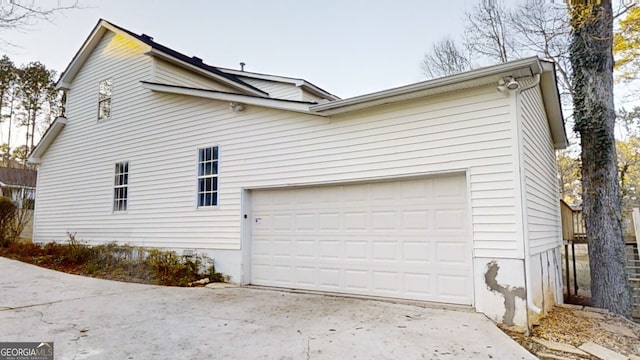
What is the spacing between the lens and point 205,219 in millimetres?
8430

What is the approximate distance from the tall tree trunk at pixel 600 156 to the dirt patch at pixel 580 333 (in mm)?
1920

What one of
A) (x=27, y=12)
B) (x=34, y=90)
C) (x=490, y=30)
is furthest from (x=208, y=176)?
(x=34, y=90)

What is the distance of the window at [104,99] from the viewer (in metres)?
11.2

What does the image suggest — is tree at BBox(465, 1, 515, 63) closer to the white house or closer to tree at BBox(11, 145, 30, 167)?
the white house

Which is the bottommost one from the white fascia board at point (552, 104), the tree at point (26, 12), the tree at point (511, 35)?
the white fascia board at point (552, 104)

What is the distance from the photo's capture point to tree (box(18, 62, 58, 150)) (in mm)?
23406

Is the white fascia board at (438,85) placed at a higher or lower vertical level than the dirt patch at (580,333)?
higher

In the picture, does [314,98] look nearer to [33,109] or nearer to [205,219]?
[205,219]

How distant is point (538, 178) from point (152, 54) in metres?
9.74

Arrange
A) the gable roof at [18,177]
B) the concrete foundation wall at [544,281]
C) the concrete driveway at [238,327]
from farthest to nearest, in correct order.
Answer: the gable roof at [18,177]
the concrete foundation wall at [544,281]
the concrete driveway at [238,327]

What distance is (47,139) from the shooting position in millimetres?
12516

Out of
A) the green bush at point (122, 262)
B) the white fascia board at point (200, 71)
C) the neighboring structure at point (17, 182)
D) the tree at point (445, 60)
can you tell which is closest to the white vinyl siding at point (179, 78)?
the white fascia board at point (200, 71)

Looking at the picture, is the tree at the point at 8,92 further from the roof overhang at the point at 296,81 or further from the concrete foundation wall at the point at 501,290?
the concrete foundation wall at the point at 501,290

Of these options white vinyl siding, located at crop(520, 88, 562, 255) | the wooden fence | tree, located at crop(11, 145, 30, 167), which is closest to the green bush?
white vinyl siding, located at crop(520, 88, 562, 255)
